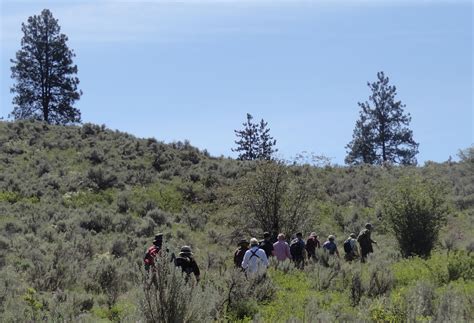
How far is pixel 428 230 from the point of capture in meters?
20.3

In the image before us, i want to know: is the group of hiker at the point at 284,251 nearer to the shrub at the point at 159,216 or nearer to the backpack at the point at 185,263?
the backpack at the point at 185,263

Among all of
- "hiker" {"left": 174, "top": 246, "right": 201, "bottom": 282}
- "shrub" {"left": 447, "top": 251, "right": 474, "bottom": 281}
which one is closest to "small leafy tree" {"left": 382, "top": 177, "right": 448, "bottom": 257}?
"shrub" {"left": 447, "top": 251, "right": 474, "bottom": 281}

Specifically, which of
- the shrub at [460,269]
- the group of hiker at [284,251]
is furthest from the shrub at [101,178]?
the shrub at [460,269]

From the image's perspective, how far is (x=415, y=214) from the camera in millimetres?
20359

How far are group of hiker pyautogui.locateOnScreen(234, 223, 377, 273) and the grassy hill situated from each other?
605 millimetres

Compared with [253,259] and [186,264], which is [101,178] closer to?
[253,259]

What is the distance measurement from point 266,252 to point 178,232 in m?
10.2

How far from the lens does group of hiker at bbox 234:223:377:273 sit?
523 inches

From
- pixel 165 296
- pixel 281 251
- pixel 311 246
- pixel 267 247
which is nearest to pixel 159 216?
pixel 311 246

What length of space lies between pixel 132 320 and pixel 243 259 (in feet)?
20.8

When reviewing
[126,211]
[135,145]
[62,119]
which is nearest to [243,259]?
[126,211]

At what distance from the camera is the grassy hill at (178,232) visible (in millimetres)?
9977

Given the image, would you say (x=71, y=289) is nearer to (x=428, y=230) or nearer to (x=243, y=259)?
(x=243, y=259)

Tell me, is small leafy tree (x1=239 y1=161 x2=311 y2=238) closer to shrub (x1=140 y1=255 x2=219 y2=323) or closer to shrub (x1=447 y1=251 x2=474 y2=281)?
shrub (x1=447 y1=251 x2=474 y2=281)
